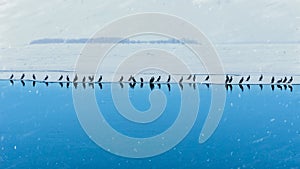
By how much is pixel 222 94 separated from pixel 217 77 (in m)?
0.81

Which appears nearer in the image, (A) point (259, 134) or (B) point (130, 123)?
(B) point (130, 123)

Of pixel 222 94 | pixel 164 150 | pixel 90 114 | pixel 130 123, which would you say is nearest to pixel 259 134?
pixel 222 94

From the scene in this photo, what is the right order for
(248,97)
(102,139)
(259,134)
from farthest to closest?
1. (248,97)
2. (259,134)
3. (102,139)

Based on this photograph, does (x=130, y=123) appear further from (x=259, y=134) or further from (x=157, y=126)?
(x=259, y=134)

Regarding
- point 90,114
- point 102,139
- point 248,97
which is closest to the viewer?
point 90,114

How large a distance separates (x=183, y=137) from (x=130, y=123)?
85 cm

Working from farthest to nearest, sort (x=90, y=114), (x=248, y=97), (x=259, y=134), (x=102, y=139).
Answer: (x=248, y=97)
(x=259, y=134)
(x=102, y=139)
(x=90, y=114)

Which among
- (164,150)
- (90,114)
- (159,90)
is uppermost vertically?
(159,90)

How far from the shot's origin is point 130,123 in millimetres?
7531

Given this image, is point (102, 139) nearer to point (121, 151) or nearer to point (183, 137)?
point (121, 151)

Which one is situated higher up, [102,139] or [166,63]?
[166,63]

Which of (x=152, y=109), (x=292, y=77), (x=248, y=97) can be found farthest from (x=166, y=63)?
(x=248, y=97)

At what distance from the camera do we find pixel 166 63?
24.0ft

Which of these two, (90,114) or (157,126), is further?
(157,126)
